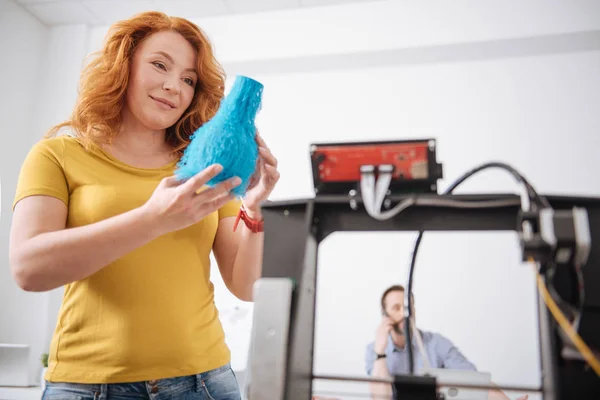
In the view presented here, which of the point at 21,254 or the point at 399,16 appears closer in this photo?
the point at 21,254

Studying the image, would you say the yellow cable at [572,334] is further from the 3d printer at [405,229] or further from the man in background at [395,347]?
the man in background at [395,347]

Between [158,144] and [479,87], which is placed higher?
[479,87]

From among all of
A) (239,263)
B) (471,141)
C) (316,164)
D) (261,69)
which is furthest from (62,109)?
(316,164)

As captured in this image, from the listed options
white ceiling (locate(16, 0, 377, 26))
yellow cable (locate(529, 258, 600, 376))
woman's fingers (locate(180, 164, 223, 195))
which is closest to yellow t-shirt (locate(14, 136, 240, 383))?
woman's fingers (locate(180, 164, 223, 195))

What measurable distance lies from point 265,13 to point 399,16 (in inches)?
33.7

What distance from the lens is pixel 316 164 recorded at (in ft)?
1.71

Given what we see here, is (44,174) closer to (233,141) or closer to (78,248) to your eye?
(78,248)

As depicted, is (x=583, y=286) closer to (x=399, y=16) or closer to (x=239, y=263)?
(x=239, y=263)

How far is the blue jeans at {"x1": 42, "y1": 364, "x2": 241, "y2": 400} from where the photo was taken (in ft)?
2.20

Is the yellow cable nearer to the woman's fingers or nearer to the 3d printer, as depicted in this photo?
the 3d printer

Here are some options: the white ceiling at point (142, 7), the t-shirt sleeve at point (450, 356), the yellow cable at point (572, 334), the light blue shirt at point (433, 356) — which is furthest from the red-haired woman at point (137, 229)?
the white ceiling at point (142, 7)

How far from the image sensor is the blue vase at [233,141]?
63cm

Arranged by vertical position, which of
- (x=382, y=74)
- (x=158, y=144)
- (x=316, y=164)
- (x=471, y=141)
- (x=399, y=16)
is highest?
(x=399, y=16)

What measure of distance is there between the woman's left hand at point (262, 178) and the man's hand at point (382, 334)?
6.62 feet
